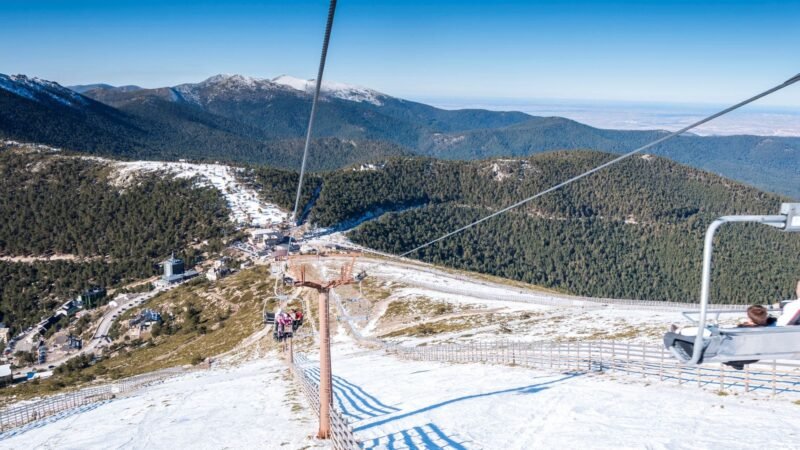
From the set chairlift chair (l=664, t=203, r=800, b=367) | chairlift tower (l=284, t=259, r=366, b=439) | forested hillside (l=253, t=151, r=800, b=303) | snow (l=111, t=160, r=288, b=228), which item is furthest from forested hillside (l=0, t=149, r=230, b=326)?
chairlift chair (l=664, t=203, r=800, b=367)

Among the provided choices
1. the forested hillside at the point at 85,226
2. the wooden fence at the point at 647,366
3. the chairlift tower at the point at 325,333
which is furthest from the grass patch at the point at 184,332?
the chairlift tower at the point at 325,333

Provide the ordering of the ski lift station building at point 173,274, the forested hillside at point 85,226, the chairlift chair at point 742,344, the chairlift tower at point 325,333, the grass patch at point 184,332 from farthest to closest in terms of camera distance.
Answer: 1. the forested hillside at point 85,226
2. the ski lift station building at point 173,274
3. the grass patch at point 184,332
4. the chairlift tower at point 325,333
5. the chairlift chair at point 742,344

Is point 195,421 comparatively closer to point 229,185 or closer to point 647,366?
point 647,366

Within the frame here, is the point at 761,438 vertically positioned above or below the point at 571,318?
above

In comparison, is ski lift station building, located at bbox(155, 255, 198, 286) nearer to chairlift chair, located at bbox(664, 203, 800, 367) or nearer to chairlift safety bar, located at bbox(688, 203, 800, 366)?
chairlift chair, located at bbox(664, 203, 800, 367)

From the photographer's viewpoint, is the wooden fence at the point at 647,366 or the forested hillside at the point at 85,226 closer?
the wooden fence at the point at 647,366

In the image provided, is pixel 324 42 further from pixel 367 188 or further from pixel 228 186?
pixel 367 188

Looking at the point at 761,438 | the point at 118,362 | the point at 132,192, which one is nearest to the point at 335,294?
the point at 118,362

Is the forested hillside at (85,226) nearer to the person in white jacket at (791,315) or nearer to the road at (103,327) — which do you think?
the road at (103,327)
